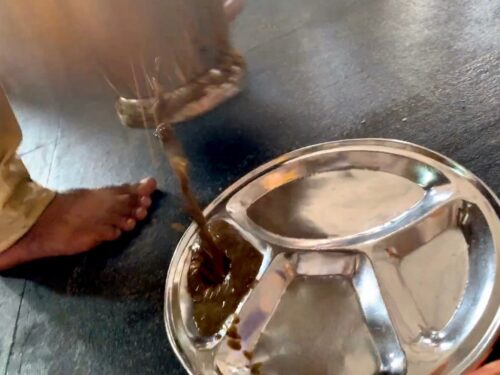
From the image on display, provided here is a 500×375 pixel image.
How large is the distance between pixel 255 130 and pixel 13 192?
0.37 meters

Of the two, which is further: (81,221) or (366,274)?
(81,221)

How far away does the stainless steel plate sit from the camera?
60 centimetres

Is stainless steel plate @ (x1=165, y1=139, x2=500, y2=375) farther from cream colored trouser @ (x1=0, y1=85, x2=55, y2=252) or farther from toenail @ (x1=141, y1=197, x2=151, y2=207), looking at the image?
cream colored trouser @ (x1=0, y1=85, x2=55, y2=252)

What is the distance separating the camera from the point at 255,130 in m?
0.91

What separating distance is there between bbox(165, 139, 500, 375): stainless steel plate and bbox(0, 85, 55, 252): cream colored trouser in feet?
0.92

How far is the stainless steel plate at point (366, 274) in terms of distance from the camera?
596mm

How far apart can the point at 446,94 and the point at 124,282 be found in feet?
1.59

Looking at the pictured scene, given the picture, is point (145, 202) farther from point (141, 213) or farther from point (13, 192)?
point (13, 192)

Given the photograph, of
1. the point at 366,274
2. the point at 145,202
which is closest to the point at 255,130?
the point at 145,202

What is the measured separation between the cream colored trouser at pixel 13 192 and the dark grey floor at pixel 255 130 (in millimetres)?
67

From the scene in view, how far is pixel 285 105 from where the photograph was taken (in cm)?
92

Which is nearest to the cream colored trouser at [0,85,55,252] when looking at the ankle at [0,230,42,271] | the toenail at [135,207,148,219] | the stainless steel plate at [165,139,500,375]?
the ankle at [0,230,42,271]

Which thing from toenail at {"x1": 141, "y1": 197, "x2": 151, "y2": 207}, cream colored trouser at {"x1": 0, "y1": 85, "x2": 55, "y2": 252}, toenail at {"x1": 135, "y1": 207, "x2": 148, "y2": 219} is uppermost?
cream colored trouser at {"x1": 0, "y1": 85, "x2": 55, "y2": 252}

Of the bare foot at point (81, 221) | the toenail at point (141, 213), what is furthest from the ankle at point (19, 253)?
the toenail at point (141, 213)
